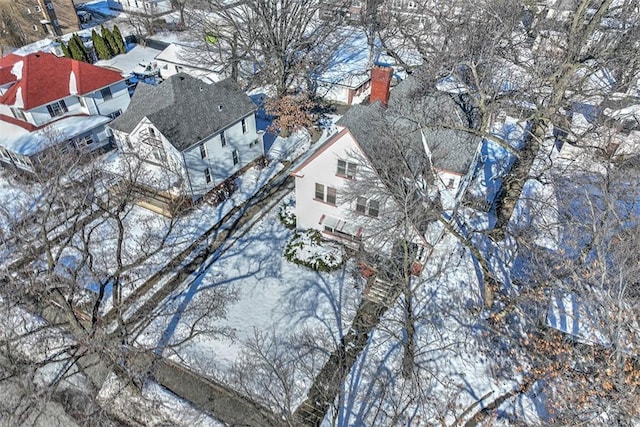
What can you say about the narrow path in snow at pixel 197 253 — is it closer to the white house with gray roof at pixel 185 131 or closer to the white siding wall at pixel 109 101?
the white house with gray roof at pixel 185 131

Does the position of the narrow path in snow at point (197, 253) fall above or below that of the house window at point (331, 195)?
below

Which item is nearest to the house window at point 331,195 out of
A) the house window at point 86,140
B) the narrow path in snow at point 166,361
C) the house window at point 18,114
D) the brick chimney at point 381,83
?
the brick chimney at point 381,83

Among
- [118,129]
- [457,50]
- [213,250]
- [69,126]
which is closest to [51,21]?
[69,126]

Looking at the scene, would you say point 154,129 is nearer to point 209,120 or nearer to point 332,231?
point 209,120

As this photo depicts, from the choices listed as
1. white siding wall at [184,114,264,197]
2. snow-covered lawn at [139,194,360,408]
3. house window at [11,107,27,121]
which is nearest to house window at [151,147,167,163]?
white siding wall at [184,114,264,197]

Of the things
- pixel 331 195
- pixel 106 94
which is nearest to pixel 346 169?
pixel 331 195
